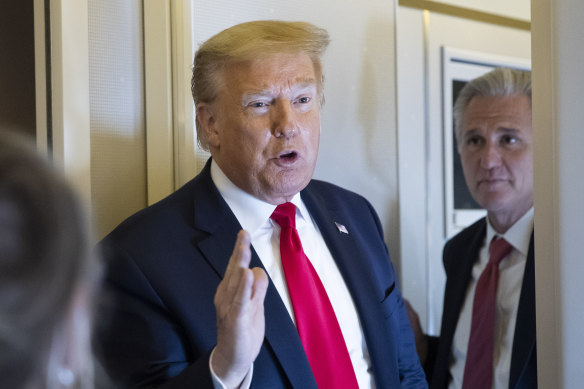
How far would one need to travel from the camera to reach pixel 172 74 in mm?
1829

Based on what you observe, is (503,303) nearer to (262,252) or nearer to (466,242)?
(466,242)

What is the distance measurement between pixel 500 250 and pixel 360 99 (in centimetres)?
70

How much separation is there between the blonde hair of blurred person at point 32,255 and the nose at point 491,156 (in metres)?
2.01

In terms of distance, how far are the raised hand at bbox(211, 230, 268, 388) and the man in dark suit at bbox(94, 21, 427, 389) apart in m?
0.21

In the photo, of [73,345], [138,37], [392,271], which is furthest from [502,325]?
[73,345]

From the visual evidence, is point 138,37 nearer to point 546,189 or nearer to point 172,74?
point 172,74

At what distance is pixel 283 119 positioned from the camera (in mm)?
1546

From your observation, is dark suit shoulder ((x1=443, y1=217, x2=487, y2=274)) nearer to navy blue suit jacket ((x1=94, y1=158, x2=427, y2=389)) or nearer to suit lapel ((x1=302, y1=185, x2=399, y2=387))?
suit lapel ((x1=302, y1=185, x2=399, y2=387))

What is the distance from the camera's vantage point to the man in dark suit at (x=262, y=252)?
138 centimetres

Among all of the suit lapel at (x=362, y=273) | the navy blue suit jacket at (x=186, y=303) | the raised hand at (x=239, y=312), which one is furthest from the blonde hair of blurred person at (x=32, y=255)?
the suit lapel at (x=362, y=273)

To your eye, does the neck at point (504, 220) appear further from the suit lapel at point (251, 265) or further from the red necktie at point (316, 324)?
the suit lapel at point (251, 265)

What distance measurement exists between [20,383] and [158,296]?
100 centimetres

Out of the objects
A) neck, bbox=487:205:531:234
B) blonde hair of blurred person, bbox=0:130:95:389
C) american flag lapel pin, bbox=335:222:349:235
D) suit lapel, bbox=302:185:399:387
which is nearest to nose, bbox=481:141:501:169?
neck, bbox=487:205:531:234

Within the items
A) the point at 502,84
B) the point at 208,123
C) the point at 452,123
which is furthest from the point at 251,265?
the point at 452,123
